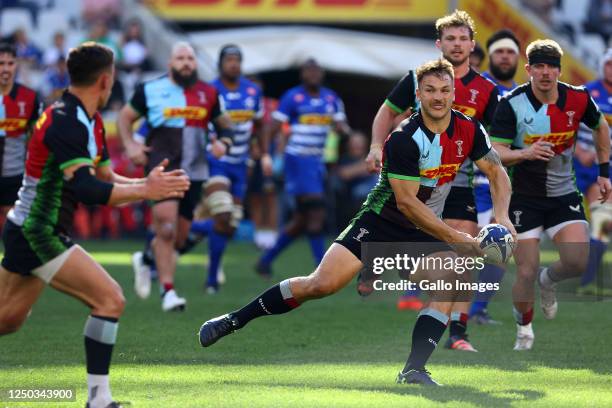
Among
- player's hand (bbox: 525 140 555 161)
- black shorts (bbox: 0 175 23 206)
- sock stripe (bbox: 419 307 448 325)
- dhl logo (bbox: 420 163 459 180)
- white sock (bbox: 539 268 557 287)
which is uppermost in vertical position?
player's hand (bbox: 525 140 555 161)

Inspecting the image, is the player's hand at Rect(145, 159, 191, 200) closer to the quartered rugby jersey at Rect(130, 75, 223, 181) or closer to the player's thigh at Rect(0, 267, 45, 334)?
the player's thigh at Rect(0, 267, 45, 334)

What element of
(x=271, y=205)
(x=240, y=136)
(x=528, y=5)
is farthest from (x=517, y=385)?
(x=528, y=5)

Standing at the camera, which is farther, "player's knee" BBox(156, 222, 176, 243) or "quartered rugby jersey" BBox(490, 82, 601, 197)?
"player's knee" BBox(156, 222, 176, 243)

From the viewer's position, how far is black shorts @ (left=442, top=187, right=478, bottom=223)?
31.9ft

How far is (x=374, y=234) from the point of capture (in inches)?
324

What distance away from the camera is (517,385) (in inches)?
317

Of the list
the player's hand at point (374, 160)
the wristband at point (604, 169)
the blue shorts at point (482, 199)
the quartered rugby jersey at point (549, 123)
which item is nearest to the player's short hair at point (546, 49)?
the quartered rugby jersey at point (549, 123)

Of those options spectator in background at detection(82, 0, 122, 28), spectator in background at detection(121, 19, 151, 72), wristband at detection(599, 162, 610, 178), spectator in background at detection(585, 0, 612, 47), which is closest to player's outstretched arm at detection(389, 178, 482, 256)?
wristband at detection(599, 162, 610, 178)

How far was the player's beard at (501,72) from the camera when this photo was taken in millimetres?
11555

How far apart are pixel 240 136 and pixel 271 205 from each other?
30.2ft

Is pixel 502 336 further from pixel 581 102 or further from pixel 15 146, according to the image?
pixel 15 146

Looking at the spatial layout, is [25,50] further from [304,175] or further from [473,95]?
[473,95]

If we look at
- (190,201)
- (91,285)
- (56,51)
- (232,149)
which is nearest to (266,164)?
(232,149)

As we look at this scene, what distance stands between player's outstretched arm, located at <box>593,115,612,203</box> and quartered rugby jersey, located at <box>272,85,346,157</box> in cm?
678
